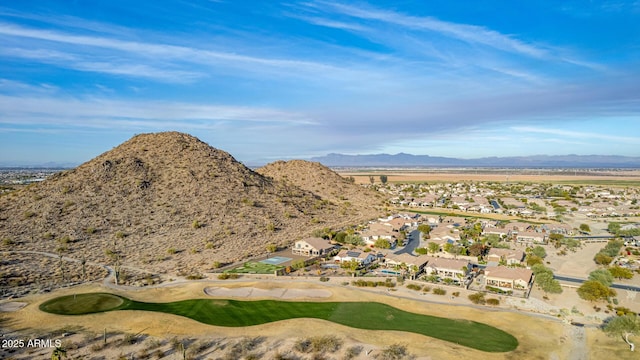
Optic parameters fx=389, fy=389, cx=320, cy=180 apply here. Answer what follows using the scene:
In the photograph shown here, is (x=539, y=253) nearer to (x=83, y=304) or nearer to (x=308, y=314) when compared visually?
(x=308, y=314)

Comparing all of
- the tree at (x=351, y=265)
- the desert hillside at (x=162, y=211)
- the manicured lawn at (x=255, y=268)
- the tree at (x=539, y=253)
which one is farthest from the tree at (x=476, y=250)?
the desert hillside at (x=162, y=211)

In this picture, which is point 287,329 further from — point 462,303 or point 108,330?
point 462,303

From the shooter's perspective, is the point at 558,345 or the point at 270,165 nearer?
the point at 558,345

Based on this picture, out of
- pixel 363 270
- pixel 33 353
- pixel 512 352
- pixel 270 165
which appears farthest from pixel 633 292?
pixel 270 165

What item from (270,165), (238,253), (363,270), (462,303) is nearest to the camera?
(462,303)

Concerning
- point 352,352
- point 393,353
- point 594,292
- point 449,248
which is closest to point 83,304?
point 352,352

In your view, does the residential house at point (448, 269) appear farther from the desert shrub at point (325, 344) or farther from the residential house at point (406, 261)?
the desert shrub at point (325, 344)
